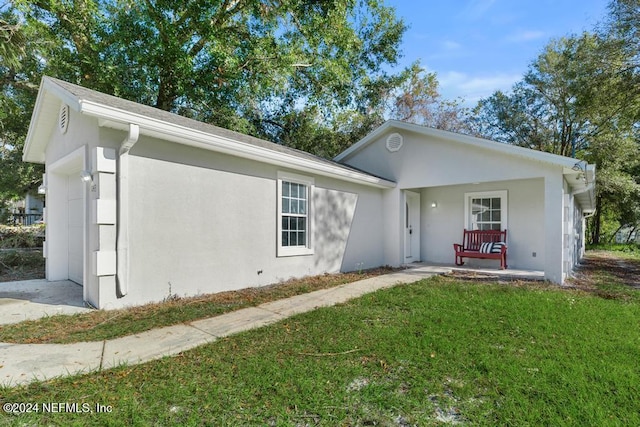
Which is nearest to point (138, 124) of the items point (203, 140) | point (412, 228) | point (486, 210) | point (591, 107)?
point (203, 140)

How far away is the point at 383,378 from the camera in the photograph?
298 centimetres

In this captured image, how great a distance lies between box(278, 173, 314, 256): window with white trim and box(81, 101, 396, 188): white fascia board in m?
0.34

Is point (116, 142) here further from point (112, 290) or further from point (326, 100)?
point (326, 100)

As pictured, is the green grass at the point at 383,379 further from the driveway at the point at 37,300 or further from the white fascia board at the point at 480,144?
the white fascia board at the point at 480,144

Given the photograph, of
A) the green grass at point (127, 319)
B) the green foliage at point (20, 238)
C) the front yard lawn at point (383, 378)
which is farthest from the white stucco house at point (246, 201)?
the green foliage at point (20, 238)

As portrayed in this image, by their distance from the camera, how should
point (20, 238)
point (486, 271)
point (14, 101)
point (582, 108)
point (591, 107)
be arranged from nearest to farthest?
point (486, 271)
point (20, 238)
point (591, 107)
point (582, 108)
point (14, 101)

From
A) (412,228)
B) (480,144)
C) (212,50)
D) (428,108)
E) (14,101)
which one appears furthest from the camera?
(428,108)

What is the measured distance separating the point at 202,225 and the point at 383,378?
3.96 meters

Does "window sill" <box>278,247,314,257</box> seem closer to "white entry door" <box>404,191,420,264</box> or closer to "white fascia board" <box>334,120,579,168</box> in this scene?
"white entry door" <box>404,191,420,264</box>

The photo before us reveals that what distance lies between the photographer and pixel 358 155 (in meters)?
10.8

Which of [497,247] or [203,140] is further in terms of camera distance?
[497,247]

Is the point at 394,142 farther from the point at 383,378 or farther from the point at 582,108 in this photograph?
the point at 383,378

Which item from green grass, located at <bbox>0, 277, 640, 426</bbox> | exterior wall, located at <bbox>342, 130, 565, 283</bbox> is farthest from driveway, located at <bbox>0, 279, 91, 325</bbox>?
exterior wall, located at <bbox>342, 130, 565, 283</bbox>

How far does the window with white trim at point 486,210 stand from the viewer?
31.0ft
